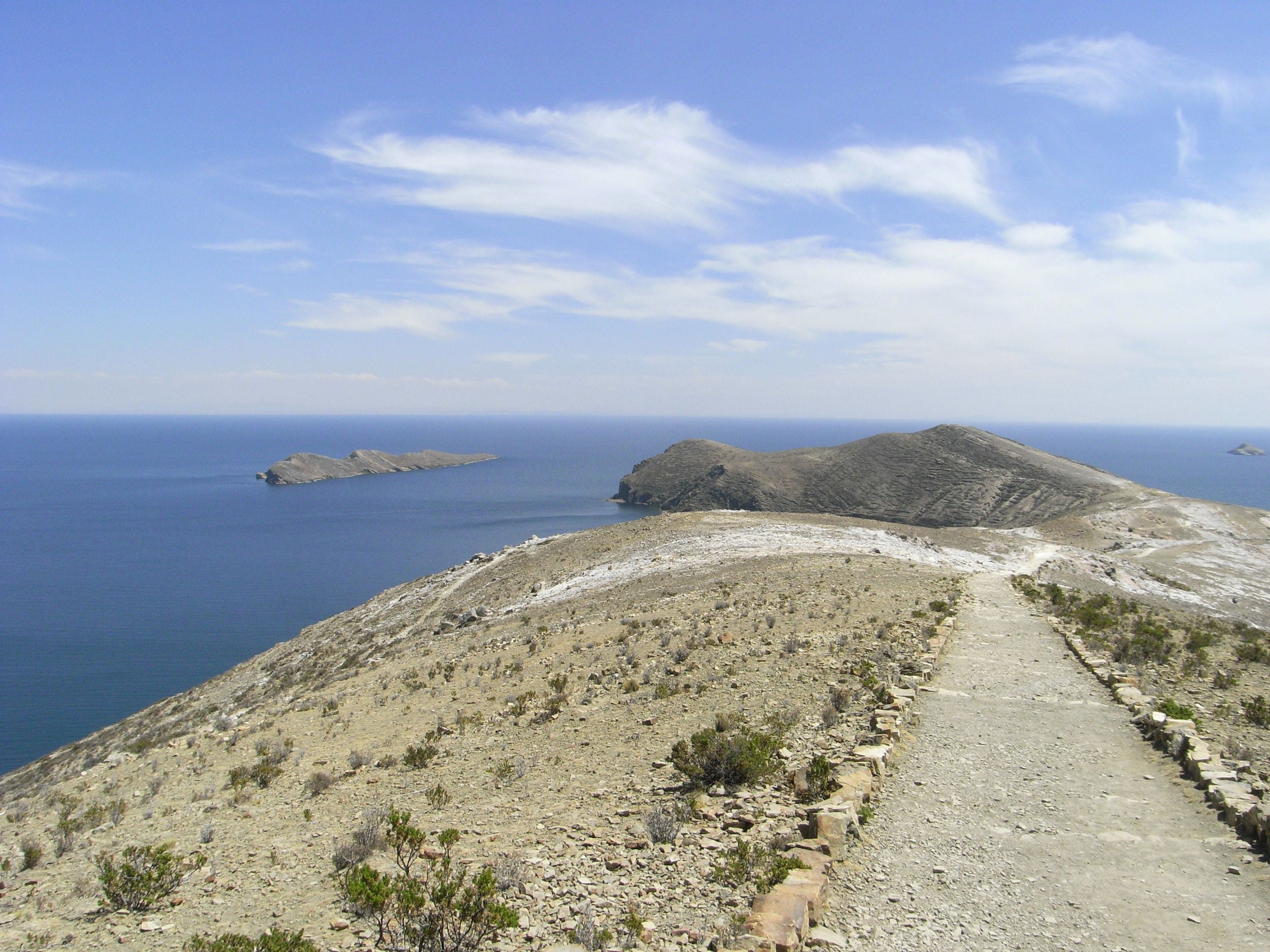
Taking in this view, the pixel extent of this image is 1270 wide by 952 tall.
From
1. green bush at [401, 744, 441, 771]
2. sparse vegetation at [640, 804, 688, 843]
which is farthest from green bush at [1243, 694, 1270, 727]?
green bush at [401, 744, 441, 771]

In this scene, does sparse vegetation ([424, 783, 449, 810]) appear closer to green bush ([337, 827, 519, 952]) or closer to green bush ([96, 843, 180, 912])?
green bush ([337, 827, 519, 952])

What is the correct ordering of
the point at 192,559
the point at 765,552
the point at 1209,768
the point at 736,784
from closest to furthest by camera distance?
the point at 1209,768, the point at 736,784, the point at 765,552, the point at 192,559

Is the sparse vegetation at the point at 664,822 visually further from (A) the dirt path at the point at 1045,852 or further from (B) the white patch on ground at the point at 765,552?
(B) the white patch on ground at the point at 765,552

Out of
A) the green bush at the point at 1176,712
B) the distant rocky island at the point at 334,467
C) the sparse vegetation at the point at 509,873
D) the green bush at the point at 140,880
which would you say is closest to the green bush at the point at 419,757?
the green bush at the point at 140,880

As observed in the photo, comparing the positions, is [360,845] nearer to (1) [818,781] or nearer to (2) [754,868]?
(2) [754,868]

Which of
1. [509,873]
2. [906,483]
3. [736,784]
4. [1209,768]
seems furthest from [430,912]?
[906,483]

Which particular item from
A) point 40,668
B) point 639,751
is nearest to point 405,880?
point 639,751

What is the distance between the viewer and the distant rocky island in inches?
6206

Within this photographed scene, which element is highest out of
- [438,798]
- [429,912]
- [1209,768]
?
[1209,768]

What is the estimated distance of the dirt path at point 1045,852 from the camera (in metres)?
6.55

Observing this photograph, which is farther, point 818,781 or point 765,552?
point 765,552

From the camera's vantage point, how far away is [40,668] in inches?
1734

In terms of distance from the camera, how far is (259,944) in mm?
6492

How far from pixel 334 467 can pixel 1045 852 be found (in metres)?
184
